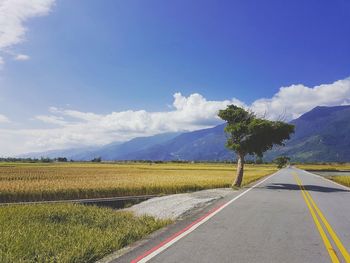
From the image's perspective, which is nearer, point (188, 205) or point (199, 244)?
point (199, 244)

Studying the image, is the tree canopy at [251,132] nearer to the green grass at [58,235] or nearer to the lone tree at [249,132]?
the lone tree at [249,132]

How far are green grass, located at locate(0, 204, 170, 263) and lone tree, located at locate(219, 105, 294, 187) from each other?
1716 cm

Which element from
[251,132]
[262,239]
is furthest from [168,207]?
[251,132]

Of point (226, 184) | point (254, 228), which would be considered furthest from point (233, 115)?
point (254, 228)

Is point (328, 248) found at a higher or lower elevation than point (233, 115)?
lower

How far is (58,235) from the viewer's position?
9367 millimetres

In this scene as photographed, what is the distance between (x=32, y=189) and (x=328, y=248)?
727 inches

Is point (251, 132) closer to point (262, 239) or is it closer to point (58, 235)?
point (262, 239)

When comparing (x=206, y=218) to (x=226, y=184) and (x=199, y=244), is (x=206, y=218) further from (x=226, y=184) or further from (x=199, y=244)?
(x=226, y=184)

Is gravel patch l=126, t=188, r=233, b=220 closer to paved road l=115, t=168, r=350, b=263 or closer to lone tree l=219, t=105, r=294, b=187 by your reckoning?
paved road l=115, t=168, r=350, b=263

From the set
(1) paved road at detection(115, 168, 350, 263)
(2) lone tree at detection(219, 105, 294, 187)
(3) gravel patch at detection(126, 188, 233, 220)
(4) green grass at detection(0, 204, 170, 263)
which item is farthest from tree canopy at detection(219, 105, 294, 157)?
(4) green grass at detection(0, 204, 170, 263)

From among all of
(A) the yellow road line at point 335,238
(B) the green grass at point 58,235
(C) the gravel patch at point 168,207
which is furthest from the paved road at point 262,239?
(C) the gravel patch at point 168,207

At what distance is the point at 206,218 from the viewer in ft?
41.7

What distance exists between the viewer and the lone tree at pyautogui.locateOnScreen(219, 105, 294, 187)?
2908 centimetres
